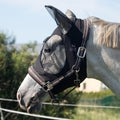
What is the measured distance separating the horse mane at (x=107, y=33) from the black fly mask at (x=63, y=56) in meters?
0.09

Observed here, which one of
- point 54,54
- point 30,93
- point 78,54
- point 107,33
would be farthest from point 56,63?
point 107,33

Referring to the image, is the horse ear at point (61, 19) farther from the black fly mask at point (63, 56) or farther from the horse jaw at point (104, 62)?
the horse jaw at point (104, 62)

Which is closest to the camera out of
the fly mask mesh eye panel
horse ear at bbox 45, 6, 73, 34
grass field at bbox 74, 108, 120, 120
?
horse ear at bbox 45, 6, 73, 34

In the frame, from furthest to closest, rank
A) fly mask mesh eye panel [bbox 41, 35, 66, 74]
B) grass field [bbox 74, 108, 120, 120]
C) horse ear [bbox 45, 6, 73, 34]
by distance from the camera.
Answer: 1. grass field [bbox 74, 108, 120, 120]
2. fly mask mesh eye panel [bbox 41, 35, 66, 74]
3. horse ear [bbox 45, 6, 73, 34]

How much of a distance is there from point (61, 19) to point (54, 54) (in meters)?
0.29

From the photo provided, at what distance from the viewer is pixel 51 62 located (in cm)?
226

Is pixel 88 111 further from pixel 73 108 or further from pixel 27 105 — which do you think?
pixel 27 105

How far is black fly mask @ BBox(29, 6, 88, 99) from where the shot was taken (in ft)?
7.22

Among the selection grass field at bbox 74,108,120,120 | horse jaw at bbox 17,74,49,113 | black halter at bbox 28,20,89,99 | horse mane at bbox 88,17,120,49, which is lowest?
grass field at bbox 74,108,120,120

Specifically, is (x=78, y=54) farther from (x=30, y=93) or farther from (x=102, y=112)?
(x=102, y=112)

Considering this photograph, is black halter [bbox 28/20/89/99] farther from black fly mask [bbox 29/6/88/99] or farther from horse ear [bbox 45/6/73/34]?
horse ear [bbox 45/6/73/34]

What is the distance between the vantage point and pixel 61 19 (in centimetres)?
215

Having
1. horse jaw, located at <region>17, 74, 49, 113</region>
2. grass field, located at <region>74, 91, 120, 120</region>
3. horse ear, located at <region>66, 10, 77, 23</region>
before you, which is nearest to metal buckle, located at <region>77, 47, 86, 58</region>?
horse ear, located at <region>66, 10, 77, 23</region>

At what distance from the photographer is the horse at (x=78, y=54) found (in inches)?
86.0
